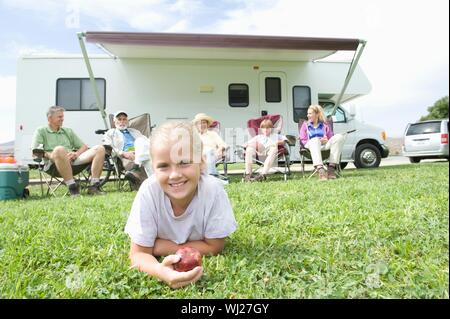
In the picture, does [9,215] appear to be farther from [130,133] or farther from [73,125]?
[73,125]

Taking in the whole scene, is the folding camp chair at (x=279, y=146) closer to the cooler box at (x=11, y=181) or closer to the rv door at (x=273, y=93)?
the rv door at (x=273, y=93)

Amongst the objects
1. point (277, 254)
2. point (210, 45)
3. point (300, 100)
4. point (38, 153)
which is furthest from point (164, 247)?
point (300, 100)

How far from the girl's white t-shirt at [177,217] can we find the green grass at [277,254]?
0.41ft

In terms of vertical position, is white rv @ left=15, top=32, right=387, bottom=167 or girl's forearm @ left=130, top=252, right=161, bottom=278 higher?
white rv @ left=15, top=32, right=387, bottom=167

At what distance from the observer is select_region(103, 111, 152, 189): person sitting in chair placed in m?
4.14

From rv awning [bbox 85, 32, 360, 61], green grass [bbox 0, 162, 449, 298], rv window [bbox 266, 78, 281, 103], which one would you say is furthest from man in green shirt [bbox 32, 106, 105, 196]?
rv window [bbox 266, 78, 281, 103]

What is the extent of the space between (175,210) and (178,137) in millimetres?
349

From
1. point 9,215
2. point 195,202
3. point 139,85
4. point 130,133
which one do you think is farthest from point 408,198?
point 139,85

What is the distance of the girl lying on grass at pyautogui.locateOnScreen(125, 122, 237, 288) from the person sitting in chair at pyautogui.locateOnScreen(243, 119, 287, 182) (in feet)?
10.5

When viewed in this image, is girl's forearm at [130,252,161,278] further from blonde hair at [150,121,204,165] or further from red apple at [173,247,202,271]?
blonde hair at [150,121,204,165]

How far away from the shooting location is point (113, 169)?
4926mm

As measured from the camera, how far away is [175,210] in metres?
1.53

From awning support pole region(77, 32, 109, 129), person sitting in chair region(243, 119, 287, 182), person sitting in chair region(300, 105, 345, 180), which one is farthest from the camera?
awning support pole region(77, 32, 109, 129)

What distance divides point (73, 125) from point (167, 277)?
17.7 ft
